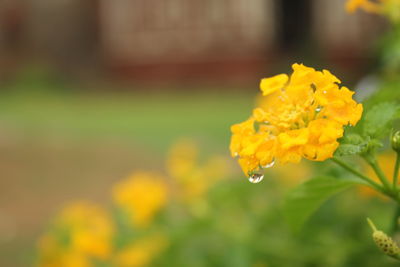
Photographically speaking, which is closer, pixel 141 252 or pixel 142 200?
pixel 142 200

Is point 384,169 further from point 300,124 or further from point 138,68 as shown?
point 138,68

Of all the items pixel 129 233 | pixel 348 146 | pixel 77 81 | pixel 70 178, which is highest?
pixel 348 146

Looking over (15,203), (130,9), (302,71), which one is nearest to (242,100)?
(130,9)

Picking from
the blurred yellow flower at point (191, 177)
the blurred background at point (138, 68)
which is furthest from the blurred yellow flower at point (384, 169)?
the blurred background at point (138, 68)

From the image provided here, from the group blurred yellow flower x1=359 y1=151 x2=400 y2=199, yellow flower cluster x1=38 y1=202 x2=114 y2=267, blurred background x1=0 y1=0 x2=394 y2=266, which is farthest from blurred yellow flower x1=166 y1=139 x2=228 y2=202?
blurred background x1=0 y1=0 x2=394 y2=266

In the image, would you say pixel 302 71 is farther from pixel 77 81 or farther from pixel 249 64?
pixel 77 81

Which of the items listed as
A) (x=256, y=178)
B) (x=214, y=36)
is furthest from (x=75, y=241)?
(x=214, y=36)
